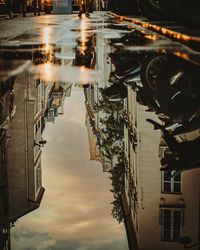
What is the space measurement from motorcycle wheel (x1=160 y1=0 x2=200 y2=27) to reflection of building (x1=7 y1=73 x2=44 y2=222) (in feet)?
14.4

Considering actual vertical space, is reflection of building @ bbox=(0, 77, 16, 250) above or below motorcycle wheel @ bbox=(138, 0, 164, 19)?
below

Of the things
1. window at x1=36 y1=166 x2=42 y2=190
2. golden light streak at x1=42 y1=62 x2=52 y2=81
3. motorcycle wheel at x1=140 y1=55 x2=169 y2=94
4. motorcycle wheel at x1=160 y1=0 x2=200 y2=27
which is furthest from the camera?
motorcycle wheel at x1=160 y1=0 x2=200 y2=27

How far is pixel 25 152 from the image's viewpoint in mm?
3752

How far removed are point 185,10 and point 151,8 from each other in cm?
586

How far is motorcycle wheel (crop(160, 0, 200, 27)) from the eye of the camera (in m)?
8.91

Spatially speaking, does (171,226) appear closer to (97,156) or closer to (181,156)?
(181,156)

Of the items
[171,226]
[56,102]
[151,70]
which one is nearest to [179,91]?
[151,70]

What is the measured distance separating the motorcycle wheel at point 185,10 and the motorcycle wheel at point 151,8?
16.1 ft

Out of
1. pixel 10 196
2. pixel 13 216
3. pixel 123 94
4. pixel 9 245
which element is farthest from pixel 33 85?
pixel 9 245

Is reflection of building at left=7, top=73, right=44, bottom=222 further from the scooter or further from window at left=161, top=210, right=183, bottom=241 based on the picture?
the scooter

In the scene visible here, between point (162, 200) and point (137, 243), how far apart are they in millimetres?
1387

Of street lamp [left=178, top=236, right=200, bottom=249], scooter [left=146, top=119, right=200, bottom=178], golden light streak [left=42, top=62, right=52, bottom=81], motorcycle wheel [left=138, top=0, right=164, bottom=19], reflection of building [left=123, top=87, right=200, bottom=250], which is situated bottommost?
reflection of building [left=123, top=87, right=200, bottom=250]

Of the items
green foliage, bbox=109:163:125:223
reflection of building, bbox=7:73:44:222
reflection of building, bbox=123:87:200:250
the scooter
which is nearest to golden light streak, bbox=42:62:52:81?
reflection of building, bbox=7:73:44:222

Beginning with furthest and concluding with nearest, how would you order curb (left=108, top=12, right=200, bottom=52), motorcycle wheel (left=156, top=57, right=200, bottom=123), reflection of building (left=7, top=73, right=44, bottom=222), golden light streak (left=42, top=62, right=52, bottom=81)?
curb (left=108, top=12, right=200, bottom=52)
golden light streak (left=42, top=62, right=52, bottom=81)
motorcycle wheel (left=156, top=57, right=200, bottom=123)
reflection of building (left=7, top=73, right=44, bottom=222)
